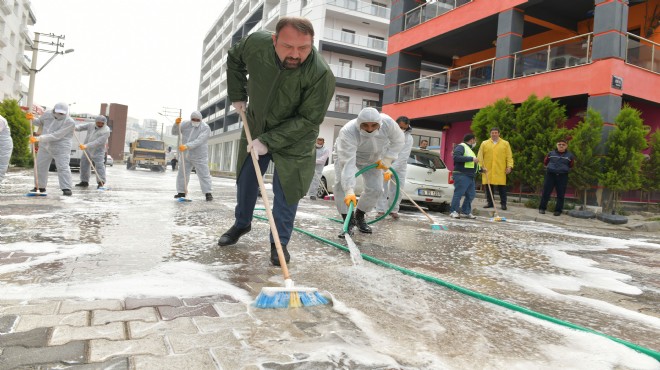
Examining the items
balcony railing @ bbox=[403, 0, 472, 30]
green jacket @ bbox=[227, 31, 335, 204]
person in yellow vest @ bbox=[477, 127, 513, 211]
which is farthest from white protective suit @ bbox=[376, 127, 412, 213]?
balcony railing @ bbox=[403, 0, 472, 30]

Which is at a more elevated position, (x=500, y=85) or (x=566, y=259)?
(x=500, y=85)

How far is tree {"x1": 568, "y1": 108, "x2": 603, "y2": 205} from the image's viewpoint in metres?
9.51

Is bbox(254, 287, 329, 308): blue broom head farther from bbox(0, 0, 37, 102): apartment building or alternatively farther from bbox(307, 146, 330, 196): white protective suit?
bbox(0, 0, 37, 102): apartment building

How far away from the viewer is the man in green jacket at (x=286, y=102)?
295cm

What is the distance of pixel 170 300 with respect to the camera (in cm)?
217

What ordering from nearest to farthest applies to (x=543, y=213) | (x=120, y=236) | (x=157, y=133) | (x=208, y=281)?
1. (x=208, y=281)
2. (x=120, y=236)
3. (x=543, y=213)
4. (x=157, y=133)

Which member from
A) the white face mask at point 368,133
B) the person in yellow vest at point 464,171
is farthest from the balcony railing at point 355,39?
the white face mask at point 368,133

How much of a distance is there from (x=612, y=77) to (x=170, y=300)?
1099 centimetres

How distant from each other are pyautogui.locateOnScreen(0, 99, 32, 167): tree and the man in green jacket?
16.3 meters

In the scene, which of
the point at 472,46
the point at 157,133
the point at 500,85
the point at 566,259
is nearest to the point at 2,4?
the point at 472,46

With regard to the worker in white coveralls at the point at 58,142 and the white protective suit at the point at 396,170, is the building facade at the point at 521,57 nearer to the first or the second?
the white protective suit at the point at 396,170

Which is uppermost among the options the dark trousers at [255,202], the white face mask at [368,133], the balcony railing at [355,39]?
the balcony railing at [355,39]

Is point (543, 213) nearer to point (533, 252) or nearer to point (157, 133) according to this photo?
point (533, 252)

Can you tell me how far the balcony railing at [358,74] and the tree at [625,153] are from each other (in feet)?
76.7
